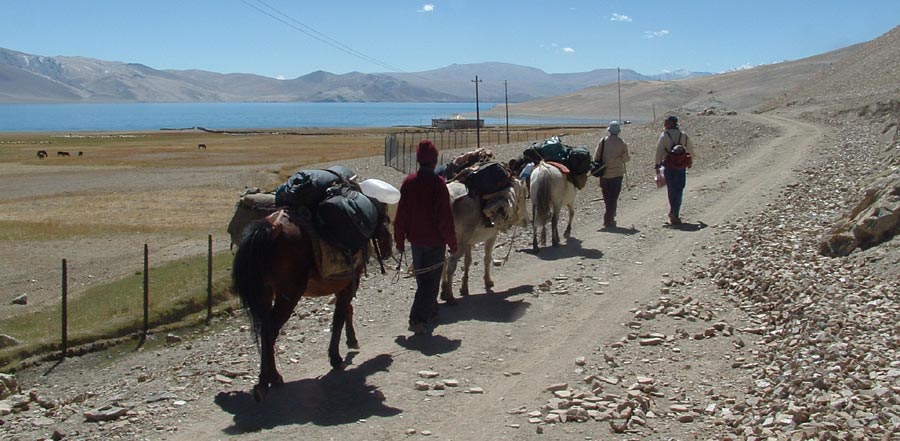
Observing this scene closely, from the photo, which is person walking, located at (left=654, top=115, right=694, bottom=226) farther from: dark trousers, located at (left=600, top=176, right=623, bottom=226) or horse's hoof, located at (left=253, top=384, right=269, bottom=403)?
horse's hoof, located at (left=253, top=384, right=269, bottom=403)

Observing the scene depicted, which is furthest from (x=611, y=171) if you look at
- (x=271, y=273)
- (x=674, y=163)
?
(x=271, y=273)

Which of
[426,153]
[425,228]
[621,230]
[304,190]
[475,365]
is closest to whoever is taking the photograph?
[304,190]

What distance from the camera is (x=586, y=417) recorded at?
6.37 m

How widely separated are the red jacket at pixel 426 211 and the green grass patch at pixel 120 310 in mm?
5782

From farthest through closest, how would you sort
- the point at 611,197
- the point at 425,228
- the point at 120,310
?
the point at 611,197 < the point at 120,310 < the point at 425,228

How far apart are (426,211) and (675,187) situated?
7.39 metres

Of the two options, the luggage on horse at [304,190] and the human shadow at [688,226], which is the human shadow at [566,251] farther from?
the luggage on horse at [304,190]

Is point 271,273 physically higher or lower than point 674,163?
lower

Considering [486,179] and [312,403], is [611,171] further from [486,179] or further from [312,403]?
[312,403]

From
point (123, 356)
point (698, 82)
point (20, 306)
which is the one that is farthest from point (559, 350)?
point (698, 82)

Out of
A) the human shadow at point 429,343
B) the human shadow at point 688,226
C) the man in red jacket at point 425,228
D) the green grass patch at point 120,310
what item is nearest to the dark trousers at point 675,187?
the human shadow at point 688,226

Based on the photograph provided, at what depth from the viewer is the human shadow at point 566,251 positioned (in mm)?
12828

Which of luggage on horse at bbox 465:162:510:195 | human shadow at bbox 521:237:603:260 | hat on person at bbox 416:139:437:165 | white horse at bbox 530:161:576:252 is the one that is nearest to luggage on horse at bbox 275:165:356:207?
hat on person at bbox 416:139:437:165

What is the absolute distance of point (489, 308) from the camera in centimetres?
995
